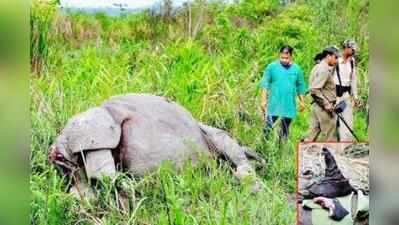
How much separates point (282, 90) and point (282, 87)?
1 cm

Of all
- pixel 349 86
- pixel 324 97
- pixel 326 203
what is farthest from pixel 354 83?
pixel 326 203

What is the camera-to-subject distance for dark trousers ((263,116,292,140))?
3900mm

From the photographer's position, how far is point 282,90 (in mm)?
3885

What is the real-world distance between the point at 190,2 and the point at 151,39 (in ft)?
0.85

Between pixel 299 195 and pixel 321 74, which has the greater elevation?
pixel 321 74

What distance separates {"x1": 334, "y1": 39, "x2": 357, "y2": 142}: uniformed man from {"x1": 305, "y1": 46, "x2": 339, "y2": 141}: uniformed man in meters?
0.03

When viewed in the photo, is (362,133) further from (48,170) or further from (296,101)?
(48,170)

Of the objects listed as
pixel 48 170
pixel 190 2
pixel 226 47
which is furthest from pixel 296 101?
pixel 48 170

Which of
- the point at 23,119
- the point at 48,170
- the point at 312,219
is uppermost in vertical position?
the point at 23,119

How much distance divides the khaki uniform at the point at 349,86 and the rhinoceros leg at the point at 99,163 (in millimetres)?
1121

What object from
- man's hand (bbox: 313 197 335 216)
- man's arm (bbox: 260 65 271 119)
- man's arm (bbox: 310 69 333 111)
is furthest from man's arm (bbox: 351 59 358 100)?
man's hand (bbox: 313 197 335 216)

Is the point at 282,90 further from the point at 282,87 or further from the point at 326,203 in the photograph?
the point at 326,203

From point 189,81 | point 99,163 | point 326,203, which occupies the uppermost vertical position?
point 189,81

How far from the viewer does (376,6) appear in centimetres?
386
